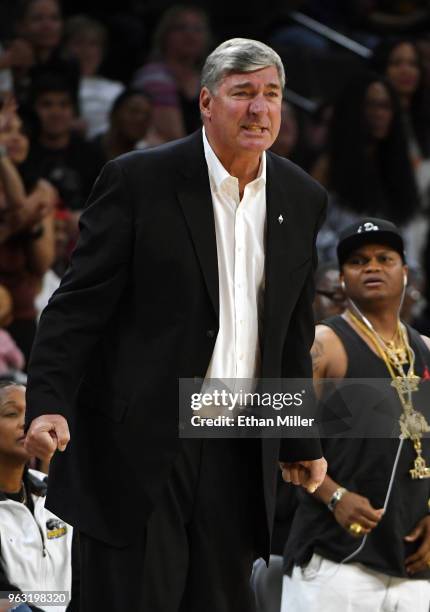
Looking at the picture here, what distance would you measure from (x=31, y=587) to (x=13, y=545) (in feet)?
0.50

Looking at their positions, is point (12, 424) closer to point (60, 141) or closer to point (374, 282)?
point (374, 282)

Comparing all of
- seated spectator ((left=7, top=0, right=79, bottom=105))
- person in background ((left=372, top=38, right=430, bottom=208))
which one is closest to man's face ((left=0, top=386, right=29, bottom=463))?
seated spectator ((left=7, top=0, right=79, bottom=105))

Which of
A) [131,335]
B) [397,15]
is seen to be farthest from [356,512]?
[397,15]

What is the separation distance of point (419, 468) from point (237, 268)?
129 cm

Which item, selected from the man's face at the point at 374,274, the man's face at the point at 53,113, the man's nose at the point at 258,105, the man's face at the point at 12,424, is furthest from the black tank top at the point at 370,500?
the man's face at the point at 53,113

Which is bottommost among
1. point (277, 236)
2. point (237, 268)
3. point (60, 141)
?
point (237, 268)

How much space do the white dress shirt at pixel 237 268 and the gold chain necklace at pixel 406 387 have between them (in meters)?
1.11

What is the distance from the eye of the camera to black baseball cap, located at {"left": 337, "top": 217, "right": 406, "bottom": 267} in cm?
469

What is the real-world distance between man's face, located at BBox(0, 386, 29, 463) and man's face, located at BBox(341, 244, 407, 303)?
1259 mm

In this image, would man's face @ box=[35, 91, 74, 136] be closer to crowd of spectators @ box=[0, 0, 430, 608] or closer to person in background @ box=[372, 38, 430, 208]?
crowd of spectators @ box=[0, 0, 430, 608]

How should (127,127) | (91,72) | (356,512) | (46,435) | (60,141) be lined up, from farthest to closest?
(91,72)
(127,127)
(60,141)
(356,512)
(46,435)

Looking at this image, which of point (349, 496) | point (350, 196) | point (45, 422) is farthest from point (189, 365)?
point (350, 196)

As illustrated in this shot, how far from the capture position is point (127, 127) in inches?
332

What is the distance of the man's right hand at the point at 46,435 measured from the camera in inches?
124
